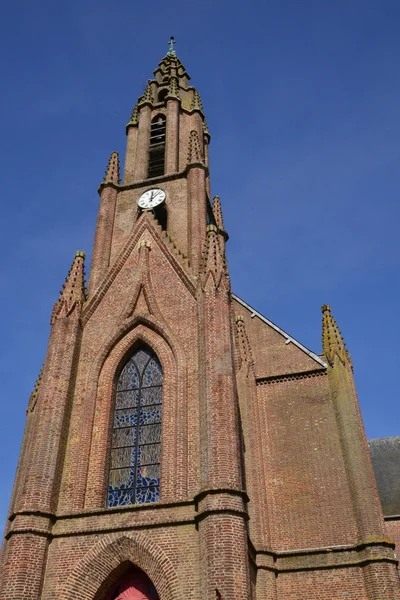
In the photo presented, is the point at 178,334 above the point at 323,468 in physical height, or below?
above

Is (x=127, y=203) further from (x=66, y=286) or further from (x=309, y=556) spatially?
(x=309, y=556)

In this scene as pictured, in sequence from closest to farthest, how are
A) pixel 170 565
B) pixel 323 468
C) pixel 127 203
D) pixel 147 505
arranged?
pixel 170 565, pixel 147 505, pixel 323 468, pixel 127 203

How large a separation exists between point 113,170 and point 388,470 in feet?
58.0

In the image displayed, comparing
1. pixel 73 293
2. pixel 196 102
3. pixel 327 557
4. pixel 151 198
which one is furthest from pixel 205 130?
pixel 327 557

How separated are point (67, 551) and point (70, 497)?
1.51 meters

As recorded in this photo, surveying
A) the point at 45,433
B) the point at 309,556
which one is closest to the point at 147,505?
the point at 45,433

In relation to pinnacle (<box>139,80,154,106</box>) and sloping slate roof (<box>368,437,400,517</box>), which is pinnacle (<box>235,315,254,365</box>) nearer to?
sloping slate roof (<box>368,437,400,517</box>)

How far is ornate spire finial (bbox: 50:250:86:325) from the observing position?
19.4m

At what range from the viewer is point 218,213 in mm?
25875

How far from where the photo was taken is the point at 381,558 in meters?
15.2

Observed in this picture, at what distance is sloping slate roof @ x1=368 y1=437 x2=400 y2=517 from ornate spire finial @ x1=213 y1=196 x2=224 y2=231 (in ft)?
41.0

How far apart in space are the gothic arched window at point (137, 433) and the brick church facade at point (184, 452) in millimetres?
43

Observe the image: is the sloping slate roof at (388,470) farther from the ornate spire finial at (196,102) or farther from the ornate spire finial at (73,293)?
the ornate spire finial at (196,102)

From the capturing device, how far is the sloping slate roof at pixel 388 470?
926 inches
